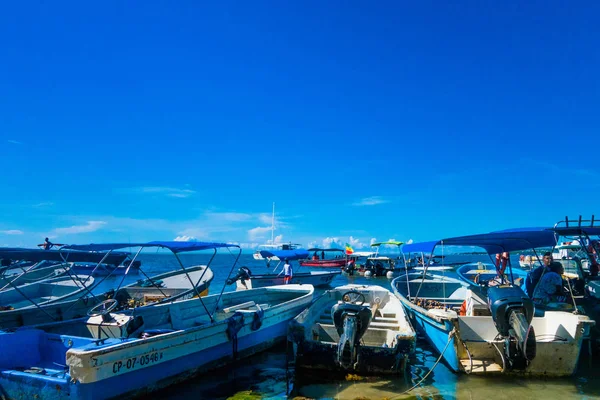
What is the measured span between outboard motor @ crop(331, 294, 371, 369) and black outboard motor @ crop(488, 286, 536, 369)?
2570 mm

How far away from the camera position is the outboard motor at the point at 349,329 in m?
8.13

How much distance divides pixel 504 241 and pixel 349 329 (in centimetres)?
569

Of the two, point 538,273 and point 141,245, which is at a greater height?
point 141,245

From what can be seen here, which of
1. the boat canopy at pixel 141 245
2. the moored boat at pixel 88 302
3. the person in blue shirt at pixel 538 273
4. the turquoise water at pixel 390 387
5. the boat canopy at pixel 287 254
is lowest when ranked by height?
the turquoise water at pixel 390 387

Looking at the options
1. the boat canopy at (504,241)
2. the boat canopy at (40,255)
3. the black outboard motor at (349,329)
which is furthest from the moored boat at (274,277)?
the black outboard motor at (349,329)

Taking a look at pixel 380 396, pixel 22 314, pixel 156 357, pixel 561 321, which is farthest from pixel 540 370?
pixel 22 314

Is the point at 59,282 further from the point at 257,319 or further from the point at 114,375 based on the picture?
the point at 114,375

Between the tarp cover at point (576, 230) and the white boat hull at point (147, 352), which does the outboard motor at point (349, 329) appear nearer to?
the white boat hull at point (147, 352)

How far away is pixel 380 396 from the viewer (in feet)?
26.0

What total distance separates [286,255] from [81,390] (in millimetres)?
11651

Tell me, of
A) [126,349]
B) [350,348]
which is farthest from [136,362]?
[350,348]

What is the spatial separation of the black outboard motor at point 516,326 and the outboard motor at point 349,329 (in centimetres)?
257

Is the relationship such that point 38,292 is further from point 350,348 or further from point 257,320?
point 350,348

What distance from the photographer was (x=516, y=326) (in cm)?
784
